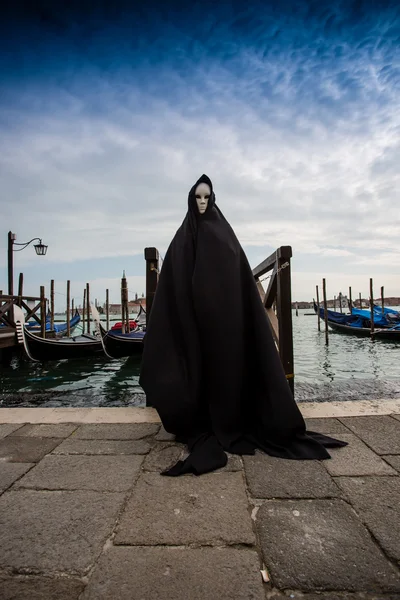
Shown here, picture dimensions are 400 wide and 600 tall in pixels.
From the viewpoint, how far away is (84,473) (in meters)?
1.85

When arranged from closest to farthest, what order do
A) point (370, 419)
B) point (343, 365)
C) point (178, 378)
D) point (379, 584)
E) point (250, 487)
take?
point (379, 584) < point (250, 487) < point (178, 378) < point (370, 419) < point (343, 365)

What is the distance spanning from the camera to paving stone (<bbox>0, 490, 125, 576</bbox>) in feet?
3.87

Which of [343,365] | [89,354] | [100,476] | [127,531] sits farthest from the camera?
[89,354]

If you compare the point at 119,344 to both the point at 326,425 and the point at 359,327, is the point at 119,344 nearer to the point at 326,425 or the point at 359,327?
the point at 326,425

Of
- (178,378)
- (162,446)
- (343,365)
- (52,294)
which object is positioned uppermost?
(52,294)

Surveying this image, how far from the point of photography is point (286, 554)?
118cm

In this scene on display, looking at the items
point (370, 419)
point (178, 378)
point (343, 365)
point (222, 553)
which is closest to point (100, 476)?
point (178, 378)

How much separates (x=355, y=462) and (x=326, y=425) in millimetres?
668

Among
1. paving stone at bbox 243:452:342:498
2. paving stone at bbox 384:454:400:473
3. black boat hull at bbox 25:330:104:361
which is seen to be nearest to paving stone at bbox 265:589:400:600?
paving stone at bbox 243:452:342:498

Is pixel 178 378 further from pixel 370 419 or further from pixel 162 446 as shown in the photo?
pixel 370 419

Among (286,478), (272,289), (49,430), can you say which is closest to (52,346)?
(49,430)

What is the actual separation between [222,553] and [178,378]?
112cm

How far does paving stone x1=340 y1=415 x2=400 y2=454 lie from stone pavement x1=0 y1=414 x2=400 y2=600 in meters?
0.02

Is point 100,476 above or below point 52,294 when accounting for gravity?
below
